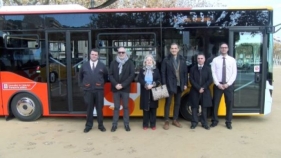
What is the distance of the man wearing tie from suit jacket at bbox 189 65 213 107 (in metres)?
0.14

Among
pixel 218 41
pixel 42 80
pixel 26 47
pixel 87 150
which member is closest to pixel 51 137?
pixel 87 150

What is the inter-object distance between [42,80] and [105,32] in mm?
1825

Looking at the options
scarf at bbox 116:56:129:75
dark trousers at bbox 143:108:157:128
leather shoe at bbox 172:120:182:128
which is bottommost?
leather shoe at bbox 172:120:182:128

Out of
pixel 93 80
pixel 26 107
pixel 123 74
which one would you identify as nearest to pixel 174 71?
pixel 123 74

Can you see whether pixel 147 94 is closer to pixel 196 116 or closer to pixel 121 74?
pixel 121 74

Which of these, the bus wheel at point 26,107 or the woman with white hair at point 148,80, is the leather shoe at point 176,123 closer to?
the woman with white hair at point 148,80

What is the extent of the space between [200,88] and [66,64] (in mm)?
2967

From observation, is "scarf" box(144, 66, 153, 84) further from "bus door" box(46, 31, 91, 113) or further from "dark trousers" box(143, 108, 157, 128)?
"bus door" box(46, 31, 91, 113)

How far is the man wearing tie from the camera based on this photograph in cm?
529

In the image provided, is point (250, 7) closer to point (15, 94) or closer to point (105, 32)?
point (105, 32)

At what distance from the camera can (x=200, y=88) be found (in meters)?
5.30

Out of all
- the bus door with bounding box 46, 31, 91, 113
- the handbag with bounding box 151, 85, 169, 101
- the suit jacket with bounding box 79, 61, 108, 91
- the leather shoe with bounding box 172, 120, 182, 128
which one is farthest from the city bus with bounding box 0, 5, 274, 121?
the handbag with bounding box 151, 85, 169, 101

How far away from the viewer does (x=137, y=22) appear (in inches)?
224

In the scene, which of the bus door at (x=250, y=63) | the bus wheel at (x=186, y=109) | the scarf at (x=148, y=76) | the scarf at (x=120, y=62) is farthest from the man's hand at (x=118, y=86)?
the bus door at (x=250, y=63)
